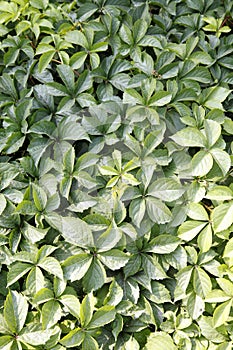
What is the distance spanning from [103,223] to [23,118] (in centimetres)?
40

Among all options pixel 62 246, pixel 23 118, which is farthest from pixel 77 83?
pixel 62 246

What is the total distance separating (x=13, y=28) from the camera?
62.7 inches

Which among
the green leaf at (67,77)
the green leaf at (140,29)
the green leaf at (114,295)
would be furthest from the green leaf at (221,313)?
the green leaf at (140,29)

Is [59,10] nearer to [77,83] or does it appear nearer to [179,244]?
[77,83]

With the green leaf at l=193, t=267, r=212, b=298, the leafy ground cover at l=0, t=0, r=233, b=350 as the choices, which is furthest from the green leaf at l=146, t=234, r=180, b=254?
the green leaf at l=193, t=267, r=212, b=298

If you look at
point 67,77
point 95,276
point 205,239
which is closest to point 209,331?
point 205,239

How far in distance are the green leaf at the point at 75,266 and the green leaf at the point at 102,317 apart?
0.11 metres

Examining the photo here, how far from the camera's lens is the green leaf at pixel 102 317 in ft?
3.87

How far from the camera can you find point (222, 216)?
4.13 ft

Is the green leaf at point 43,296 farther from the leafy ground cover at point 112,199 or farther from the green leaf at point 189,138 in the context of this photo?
the green leaf at point 189,138

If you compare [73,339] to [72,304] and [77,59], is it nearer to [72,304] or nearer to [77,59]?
[72,304]

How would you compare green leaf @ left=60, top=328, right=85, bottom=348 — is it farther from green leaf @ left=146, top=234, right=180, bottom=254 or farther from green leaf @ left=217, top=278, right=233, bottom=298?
green leaf @ left=217, top=278, right=233, bottom=298

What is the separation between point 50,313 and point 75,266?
133mm

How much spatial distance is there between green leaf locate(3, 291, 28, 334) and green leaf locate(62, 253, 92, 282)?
0.43 feet
